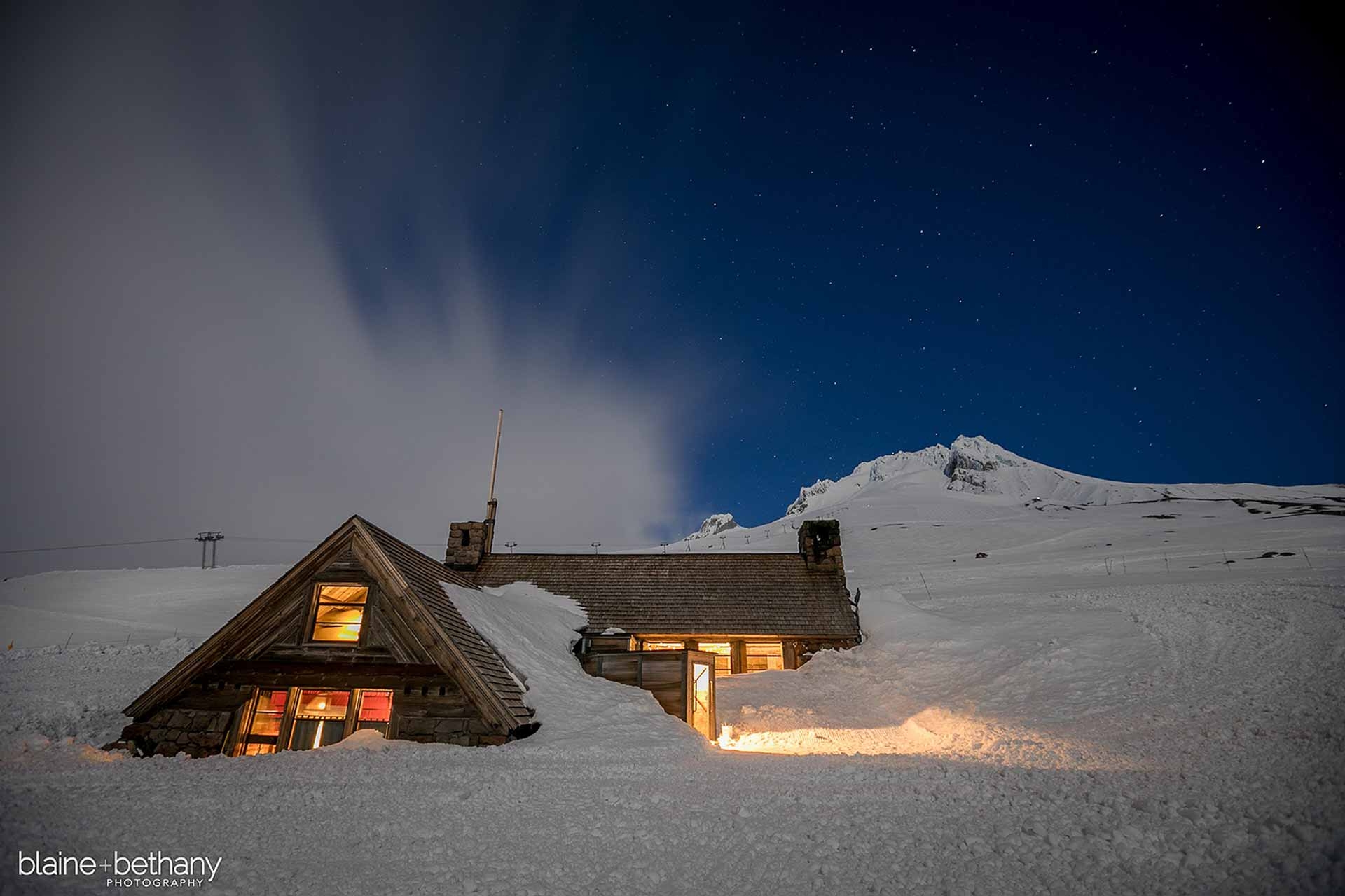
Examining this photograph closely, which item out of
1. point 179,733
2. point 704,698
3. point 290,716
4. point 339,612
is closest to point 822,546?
point 704,698

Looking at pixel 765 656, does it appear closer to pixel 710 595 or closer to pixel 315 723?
pixel 710 595

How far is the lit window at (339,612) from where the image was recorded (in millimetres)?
12148

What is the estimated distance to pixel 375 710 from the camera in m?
12.2

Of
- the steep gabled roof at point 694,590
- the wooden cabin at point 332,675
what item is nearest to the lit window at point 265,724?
the wooden cabin at point 332,675

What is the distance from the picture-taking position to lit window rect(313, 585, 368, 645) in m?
12.1

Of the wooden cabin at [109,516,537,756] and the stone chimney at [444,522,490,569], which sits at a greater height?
the stone chimney at [444,522,490,569]

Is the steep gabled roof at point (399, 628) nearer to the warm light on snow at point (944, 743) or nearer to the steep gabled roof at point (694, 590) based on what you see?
the warm light on snow at point (944, 743)

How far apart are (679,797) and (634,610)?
1434 cm

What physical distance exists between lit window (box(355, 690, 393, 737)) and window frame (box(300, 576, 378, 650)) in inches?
41.0

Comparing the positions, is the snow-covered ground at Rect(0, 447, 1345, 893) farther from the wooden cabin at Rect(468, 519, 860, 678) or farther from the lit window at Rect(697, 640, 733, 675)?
the lit window at Rect(697, 640, 733, 675)

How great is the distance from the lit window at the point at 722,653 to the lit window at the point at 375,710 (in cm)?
1101

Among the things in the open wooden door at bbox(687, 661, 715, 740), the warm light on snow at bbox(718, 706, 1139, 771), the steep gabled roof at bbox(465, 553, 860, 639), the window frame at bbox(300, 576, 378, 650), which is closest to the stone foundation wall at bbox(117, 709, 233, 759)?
the window frame at bbox(300, 576, 378, 650)

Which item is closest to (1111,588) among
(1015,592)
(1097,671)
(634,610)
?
(1015,592)

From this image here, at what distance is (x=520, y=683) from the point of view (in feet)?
39.1
